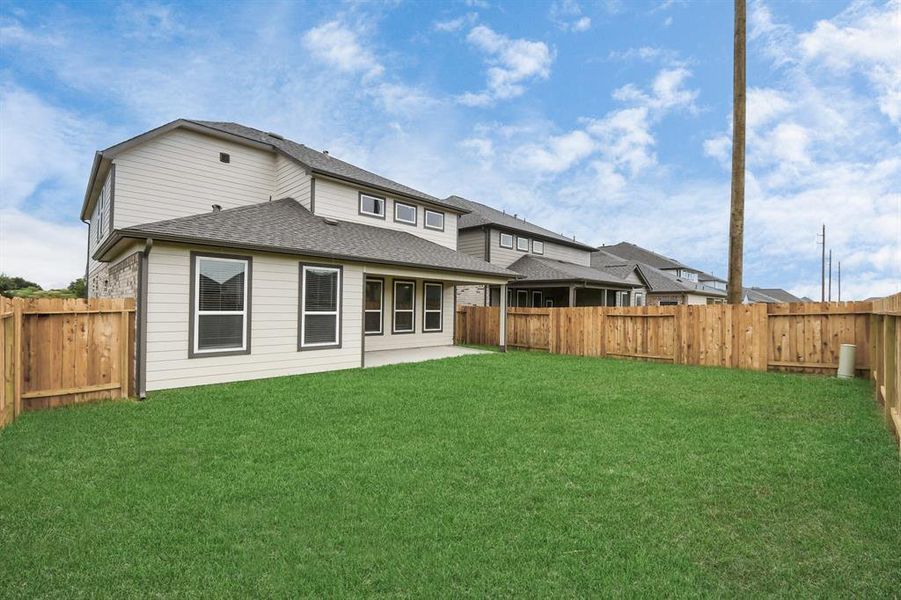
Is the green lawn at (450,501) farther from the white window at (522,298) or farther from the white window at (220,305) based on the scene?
the white window at (522,298)

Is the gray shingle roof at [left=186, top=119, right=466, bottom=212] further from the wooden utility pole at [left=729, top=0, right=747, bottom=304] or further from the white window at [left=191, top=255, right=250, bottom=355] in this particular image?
the wooden utility pole at [left=729, top=0, right=747, bottom=304]

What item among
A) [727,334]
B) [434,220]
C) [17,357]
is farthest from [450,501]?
[434,220]

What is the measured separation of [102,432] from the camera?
17.1ft

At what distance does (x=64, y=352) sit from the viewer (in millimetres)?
6480

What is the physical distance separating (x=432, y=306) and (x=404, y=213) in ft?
11.5

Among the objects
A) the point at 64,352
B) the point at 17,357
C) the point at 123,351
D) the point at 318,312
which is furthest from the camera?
the point at 318,312

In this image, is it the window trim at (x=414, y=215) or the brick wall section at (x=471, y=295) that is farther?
the brick wall section at (x=471, y=295)

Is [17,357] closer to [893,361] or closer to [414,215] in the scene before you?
[414,215]

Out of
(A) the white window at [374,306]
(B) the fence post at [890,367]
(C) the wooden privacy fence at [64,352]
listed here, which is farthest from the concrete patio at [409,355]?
(B) the fence post at [890,367]

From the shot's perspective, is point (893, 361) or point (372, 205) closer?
point (893, 361)

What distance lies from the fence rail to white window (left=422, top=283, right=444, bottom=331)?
3110mm

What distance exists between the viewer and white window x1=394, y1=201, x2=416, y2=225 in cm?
1470

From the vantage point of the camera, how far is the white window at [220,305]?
793cm

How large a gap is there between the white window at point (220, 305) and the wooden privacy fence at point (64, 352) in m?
1.04
